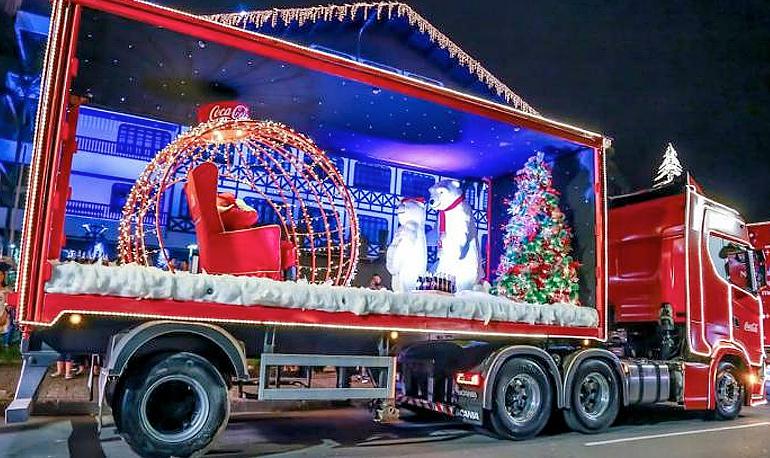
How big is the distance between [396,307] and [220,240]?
8.61 ft

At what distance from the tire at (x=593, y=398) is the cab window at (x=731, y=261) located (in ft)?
9.61

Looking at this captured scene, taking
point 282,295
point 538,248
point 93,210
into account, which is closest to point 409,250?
point 538,248

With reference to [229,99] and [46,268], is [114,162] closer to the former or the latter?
[229,99]

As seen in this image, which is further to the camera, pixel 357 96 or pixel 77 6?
pixel 357 96

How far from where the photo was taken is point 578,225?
8883 millimetres

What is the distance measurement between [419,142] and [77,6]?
546 centimetres

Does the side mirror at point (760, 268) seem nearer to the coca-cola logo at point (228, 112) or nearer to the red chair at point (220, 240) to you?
the red chair at point (220, 240)

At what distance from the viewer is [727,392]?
9594 millimetres

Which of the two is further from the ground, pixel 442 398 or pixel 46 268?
pixel 46 268

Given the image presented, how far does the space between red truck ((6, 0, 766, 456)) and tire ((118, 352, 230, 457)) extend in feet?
0.06

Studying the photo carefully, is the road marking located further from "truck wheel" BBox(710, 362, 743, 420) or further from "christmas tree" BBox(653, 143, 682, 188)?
"christmas tree" BBox(653, 143, 682, 188)

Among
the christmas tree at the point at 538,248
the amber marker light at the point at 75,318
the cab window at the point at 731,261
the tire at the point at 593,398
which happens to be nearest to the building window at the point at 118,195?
the christmas tree at the point at 538,248

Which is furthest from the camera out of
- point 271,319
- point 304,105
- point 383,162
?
point 383,162

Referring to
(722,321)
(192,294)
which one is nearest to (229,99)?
(192,294)
